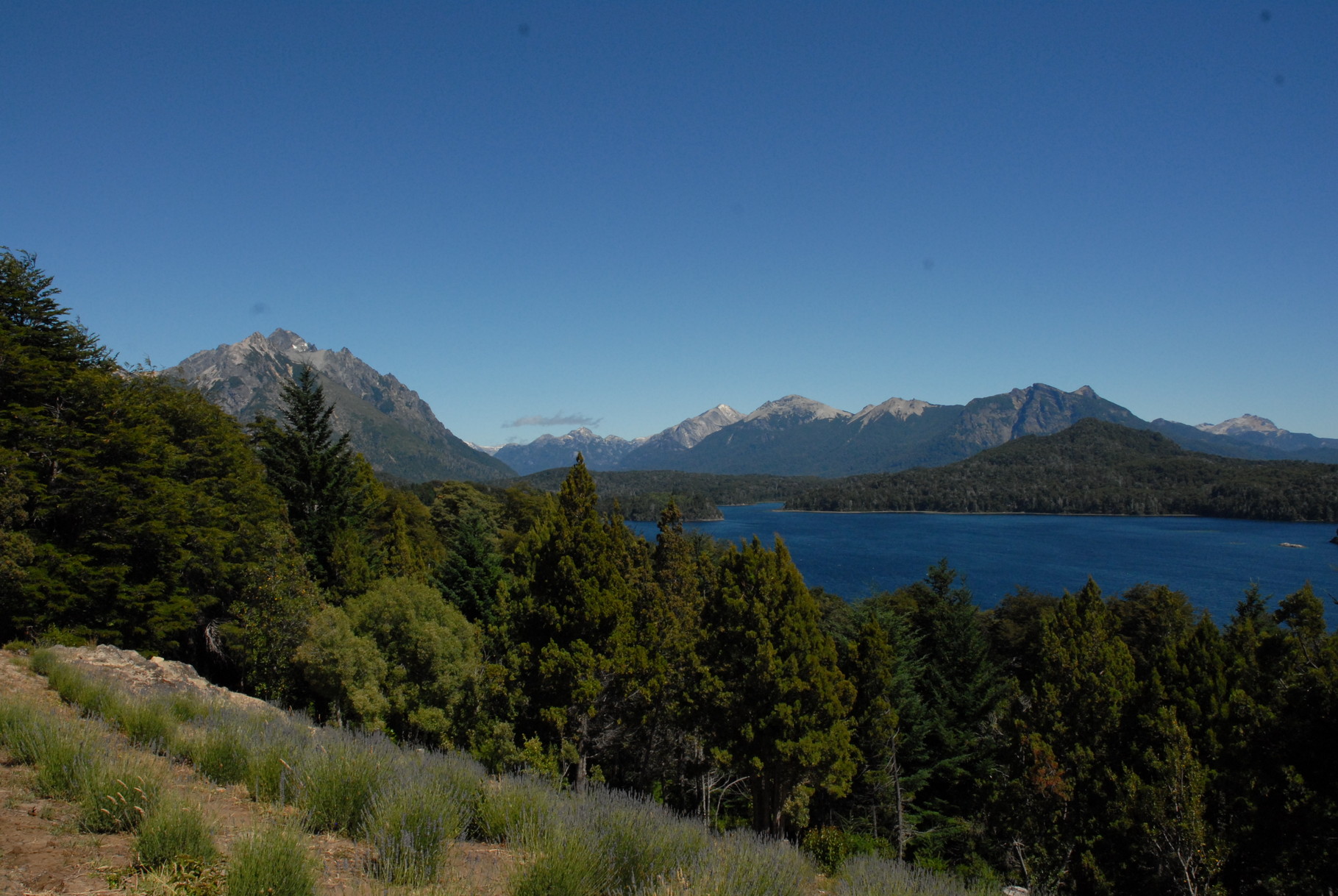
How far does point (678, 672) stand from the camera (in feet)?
69.6

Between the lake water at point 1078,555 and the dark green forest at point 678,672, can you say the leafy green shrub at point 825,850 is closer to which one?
the dark green forest at point 678,672

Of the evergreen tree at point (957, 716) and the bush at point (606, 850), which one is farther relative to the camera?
the evergreen tree at point (957, 716)

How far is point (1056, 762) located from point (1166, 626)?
2123cm

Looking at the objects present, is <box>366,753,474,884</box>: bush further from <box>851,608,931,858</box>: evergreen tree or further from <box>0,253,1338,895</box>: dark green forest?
<box>851,608,931,858</box>: evergreen tree

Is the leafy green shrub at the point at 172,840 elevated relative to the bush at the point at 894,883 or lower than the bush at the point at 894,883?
elevated

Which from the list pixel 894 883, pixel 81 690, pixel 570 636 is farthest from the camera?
pixel 570 636

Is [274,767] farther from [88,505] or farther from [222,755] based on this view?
[88,505]

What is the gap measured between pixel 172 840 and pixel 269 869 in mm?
1120

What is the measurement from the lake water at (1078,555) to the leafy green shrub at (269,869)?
155 feet

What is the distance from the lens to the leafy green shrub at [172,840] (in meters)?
4.55

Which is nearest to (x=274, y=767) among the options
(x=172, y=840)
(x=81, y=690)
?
(x=172, y=840)

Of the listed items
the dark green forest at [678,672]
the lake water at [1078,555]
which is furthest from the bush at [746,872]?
the lake water at [1078,555]

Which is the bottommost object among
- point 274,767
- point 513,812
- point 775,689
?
point 775,689

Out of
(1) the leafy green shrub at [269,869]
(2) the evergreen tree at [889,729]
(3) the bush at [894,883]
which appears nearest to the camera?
(1) the leafy green shrub at [269,869]
